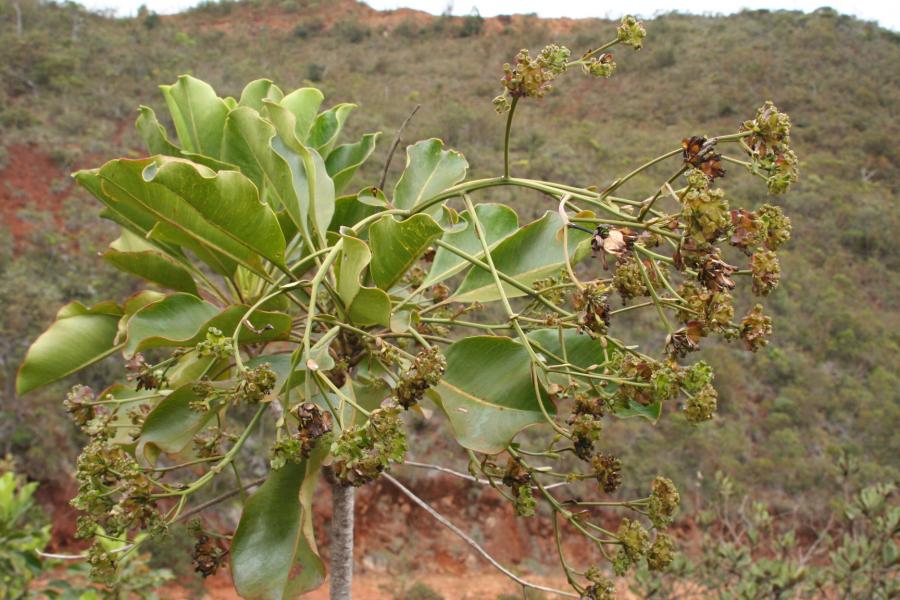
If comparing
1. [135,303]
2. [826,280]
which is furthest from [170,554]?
[826,280]

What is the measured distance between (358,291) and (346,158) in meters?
0.69

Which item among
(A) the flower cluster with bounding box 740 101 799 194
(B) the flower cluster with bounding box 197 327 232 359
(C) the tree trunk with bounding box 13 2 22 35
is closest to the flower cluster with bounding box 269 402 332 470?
(B) the flower cluster with bounding box 197 327 232 359

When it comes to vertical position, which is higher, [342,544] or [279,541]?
[279,541]

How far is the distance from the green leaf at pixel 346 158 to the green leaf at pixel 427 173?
5.5 inches

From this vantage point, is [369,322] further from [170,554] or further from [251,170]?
[170,554]

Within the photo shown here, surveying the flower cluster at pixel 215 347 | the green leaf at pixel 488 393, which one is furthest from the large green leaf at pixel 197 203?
the green leaf at pixel 488 393

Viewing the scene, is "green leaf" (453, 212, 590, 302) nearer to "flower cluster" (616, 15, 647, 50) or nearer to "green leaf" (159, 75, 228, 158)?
"flower cluster" (616, 15, 647, 50)

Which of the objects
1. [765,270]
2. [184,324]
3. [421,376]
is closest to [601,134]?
[184,324]

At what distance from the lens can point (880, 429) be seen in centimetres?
954

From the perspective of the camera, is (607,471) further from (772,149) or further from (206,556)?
(206,556)

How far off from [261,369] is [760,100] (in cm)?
2063

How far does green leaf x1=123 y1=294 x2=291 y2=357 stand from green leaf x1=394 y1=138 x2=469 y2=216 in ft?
1.33

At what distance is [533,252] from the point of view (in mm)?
1265

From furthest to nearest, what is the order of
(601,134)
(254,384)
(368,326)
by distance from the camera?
(601,134) < (368,326) < (254,384)
